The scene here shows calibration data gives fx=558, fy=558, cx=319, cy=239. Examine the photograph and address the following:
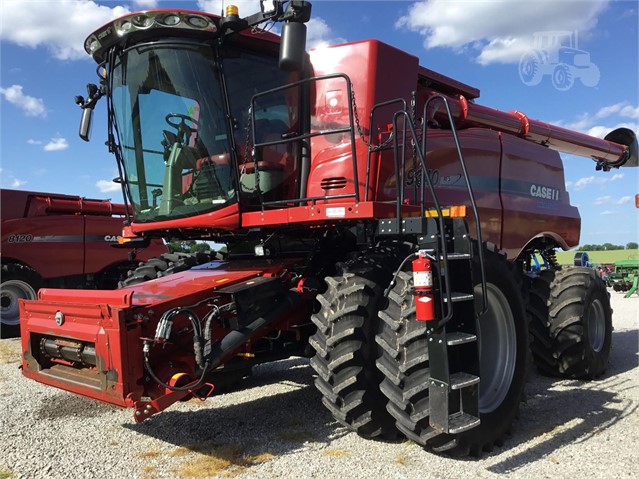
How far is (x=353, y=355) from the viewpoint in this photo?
378cm

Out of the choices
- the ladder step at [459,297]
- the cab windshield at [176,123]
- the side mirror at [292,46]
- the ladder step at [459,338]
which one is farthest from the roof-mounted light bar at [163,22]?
the ladder step at [459,338]

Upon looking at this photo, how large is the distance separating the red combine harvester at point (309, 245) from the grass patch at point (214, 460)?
414 millimetres

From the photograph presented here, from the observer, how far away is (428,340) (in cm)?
355

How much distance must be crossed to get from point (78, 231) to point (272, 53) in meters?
8.85

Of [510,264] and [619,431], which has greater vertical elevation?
[510,264]

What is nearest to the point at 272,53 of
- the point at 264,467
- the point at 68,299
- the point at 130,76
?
the point at 130,76

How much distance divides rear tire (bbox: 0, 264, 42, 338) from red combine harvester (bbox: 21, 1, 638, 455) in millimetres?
6156

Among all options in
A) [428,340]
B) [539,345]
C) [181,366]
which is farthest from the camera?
[539,345]

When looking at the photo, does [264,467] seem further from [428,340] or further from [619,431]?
[619,431]

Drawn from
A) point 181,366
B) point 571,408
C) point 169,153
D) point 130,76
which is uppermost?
point 130,76

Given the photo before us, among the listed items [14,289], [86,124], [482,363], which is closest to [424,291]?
[482,363]

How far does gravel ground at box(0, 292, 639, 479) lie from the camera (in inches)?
138

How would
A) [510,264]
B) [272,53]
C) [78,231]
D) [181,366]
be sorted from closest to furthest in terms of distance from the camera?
[181,366] < [510,264] < [272,53] < [78,231]

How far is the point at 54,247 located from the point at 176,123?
27.4ft
